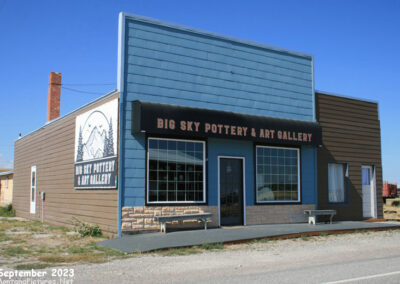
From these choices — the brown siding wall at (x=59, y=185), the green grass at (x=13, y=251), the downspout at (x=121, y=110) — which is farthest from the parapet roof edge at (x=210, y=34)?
the green grass at (x=13, y=251)

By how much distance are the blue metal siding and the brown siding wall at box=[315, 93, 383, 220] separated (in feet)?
3.95

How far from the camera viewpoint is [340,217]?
1734 centimetres

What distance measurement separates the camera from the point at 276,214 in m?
15.4

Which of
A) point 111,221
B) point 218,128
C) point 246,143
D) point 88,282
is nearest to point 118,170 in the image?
point 111,221

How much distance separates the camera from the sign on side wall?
12797 mm

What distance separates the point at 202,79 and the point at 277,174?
14.8ft

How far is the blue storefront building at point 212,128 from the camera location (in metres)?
12.6

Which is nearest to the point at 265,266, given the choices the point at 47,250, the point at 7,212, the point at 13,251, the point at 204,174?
the point at 47,250

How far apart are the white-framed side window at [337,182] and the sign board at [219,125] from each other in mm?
2048

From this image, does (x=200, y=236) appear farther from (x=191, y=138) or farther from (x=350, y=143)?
(x=350, y=143)

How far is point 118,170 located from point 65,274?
517 cm

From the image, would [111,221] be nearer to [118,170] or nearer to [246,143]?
[118,170]

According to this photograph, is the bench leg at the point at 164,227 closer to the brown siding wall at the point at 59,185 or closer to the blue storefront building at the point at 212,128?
the blue storefront building at the point at 212,128

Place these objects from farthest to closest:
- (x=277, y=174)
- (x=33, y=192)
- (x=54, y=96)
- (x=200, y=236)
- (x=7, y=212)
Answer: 1. (x=7, y=212)
2. (x=54, y=96)
3. (x=33, y=192)
4. (x=277, y=174)
5. (x=200, y=236)
